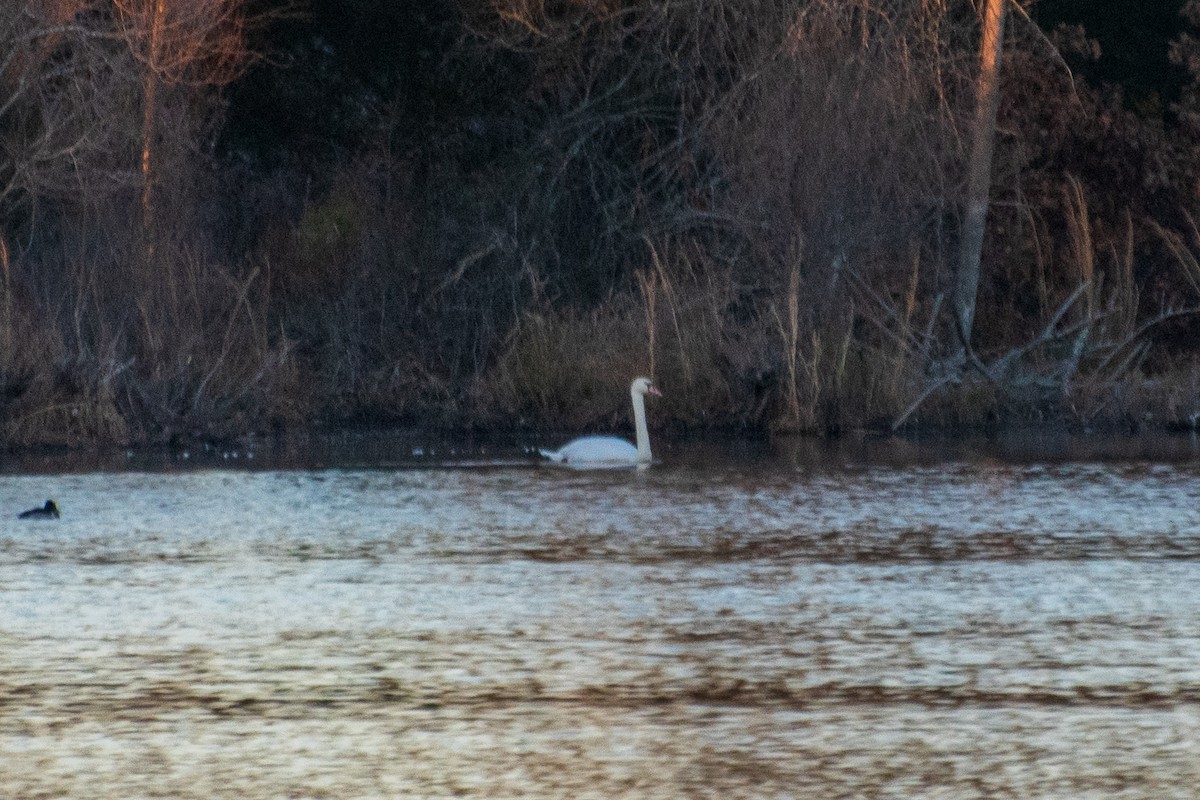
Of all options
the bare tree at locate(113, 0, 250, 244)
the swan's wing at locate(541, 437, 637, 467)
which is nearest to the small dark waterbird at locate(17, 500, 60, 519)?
the swan's wing at locate(541, 437, 637, 467)

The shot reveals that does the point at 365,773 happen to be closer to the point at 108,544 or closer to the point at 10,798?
the point at 10,798

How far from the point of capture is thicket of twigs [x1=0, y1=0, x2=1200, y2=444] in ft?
76.2

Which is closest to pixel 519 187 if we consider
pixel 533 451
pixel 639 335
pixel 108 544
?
pixel 639 335

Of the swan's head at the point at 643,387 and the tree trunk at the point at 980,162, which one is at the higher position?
the tree trunk at the point at 980,162

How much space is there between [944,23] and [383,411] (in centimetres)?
875

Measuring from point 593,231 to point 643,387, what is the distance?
29.1ft

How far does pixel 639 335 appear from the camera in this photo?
77.6ft

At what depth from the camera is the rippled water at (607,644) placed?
658cm

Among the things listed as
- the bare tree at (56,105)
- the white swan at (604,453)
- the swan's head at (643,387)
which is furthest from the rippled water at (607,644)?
the bare tree at (56,105)

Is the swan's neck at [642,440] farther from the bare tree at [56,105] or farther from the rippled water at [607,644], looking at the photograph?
the bare tree at [56,105]

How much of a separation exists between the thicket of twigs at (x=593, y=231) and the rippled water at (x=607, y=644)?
7.65m

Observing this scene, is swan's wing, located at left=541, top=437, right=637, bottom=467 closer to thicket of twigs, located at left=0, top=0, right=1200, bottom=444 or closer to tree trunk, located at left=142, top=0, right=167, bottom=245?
thicket of twigs, located at left=0, top=0, right=1200, bottom=444

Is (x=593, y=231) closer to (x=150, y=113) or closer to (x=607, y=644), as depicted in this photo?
(x=150, y=113)

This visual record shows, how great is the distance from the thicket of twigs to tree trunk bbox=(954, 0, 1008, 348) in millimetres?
387
